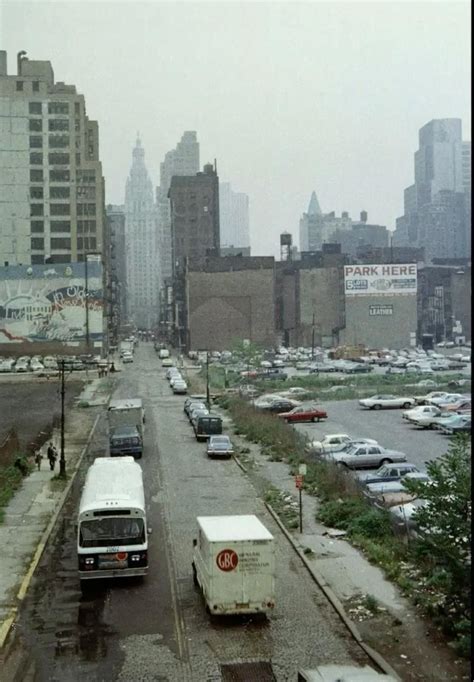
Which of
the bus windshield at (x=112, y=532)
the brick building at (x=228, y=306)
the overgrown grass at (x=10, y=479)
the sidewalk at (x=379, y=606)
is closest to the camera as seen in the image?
the sidewalk at (x=379, y=606)

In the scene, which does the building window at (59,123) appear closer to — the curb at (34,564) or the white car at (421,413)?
the white car at (421,413)

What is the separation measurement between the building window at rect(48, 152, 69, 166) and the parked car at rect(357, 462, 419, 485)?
70.9m

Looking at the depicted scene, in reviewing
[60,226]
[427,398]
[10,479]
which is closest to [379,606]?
[10,479]

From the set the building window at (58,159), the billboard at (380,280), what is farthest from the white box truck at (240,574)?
the building window at (58,159)

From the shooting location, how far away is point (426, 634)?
11.7 m

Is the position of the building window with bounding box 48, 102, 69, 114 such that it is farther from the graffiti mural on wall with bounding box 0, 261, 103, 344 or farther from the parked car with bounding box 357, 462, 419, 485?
the parked car with bounding box 357, 462, 419, 485

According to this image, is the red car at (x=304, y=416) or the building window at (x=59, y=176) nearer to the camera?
the red car at (x=304, y=416)

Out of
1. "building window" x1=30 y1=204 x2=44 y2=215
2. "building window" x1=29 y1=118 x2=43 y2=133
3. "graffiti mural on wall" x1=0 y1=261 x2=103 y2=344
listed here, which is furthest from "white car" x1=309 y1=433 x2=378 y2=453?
"building window" x1=29 y1=118 x2=43 y2=133

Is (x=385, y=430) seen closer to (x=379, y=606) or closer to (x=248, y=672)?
(x=379, y=606)

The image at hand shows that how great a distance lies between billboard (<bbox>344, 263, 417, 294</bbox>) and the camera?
3351 inches

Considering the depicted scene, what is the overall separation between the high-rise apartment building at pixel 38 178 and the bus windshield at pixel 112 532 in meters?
74.4

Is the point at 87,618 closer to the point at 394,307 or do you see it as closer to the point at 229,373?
the point at 229,373

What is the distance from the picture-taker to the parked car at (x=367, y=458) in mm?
26578

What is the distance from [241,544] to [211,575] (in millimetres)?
606
